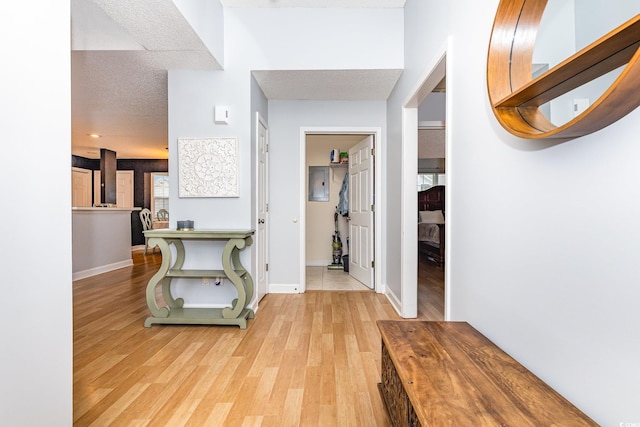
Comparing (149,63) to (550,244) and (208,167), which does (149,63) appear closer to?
(208,167)

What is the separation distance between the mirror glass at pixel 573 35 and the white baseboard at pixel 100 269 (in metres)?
5.93

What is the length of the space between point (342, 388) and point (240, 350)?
927mm

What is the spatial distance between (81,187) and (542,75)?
10248 mm

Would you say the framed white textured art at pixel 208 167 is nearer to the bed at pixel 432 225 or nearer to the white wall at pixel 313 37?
the white wall at pixel 313 37

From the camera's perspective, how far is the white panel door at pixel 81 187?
8203 millimetres

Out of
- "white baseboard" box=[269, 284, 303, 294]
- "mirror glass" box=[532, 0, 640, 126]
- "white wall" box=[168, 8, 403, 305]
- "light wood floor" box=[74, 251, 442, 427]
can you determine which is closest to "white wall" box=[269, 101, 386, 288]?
"white baseboard" box=[269, 284, 303, 294]

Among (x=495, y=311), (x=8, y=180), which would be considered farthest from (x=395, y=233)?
(x=8, y=180)

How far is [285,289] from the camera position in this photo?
13.5 feet

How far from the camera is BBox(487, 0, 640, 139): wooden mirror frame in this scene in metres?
0.73

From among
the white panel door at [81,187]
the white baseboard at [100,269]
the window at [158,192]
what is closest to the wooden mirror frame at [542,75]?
the white baseboard at [100,269]

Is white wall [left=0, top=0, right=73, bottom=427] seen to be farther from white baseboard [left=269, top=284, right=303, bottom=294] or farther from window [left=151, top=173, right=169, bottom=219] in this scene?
window [left=151, top=173, right=169, bottom=219]

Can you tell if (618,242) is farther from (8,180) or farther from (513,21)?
(8,180)

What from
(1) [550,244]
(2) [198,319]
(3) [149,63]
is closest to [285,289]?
(2) [198,319]

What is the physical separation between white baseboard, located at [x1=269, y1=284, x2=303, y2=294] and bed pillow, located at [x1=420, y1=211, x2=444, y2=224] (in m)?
3.41
